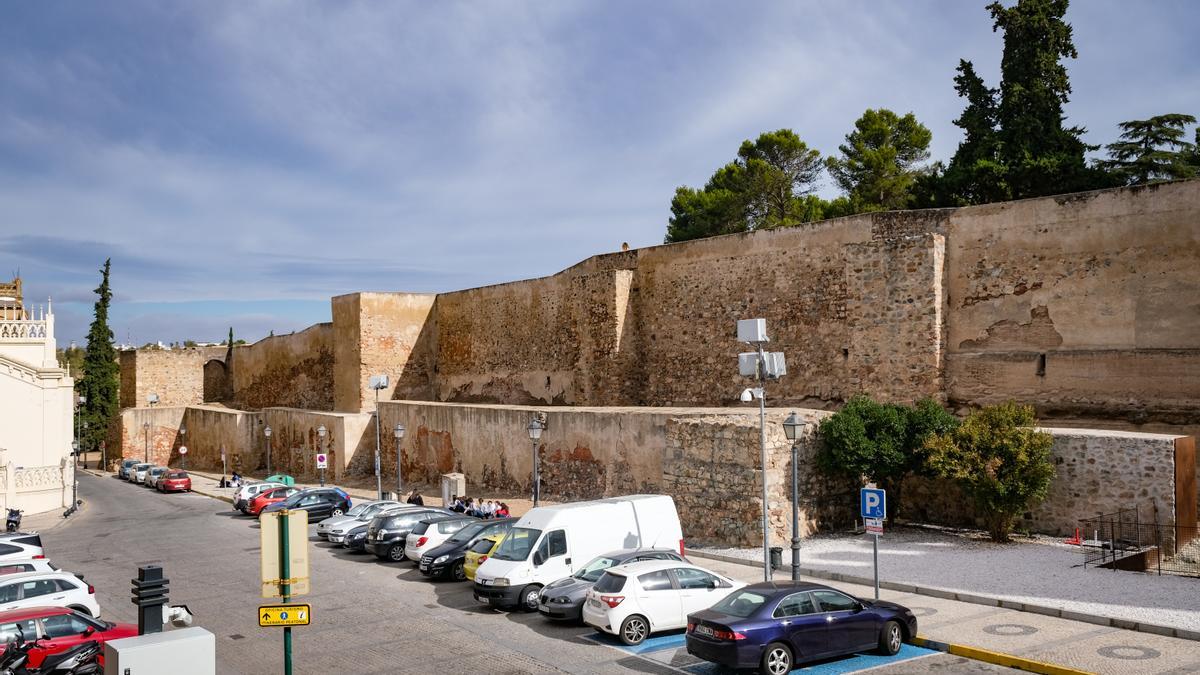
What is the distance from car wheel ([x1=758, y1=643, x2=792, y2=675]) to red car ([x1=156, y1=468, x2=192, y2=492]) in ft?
105

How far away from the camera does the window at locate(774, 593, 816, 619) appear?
1101 centimetres

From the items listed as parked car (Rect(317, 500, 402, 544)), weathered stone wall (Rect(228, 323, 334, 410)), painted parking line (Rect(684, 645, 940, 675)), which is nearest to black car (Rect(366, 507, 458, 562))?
parked car (Rect(317, 500, 402, 544))

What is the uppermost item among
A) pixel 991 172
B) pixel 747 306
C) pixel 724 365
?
pixel 991 172

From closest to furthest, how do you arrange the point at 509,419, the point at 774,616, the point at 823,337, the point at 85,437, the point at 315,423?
the point at 774,616 < the point at 823,337 < the point at 509,419 < the point at 315,423 < the point at 85,437

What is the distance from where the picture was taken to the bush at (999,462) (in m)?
17.3

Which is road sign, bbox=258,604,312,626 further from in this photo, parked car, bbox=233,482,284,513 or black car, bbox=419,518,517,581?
parked car, bbox=233,482,284,513

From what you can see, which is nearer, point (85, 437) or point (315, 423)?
point (315, 423)

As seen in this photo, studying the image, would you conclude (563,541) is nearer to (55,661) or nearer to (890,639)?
(890,639)

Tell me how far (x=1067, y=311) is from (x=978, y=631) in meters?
11.3

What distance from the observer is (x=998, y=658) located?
37.1 feet

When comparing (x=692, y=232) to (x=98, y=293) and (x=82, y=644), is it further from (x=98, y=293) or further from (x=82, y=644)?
(x=82, y=644)

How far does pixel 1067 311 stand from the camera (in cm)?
2114

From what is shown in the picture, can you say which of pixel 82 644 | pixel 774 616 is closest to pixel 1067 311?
pixel 774 616

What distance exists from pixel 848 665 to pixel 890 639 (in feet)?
2.32
